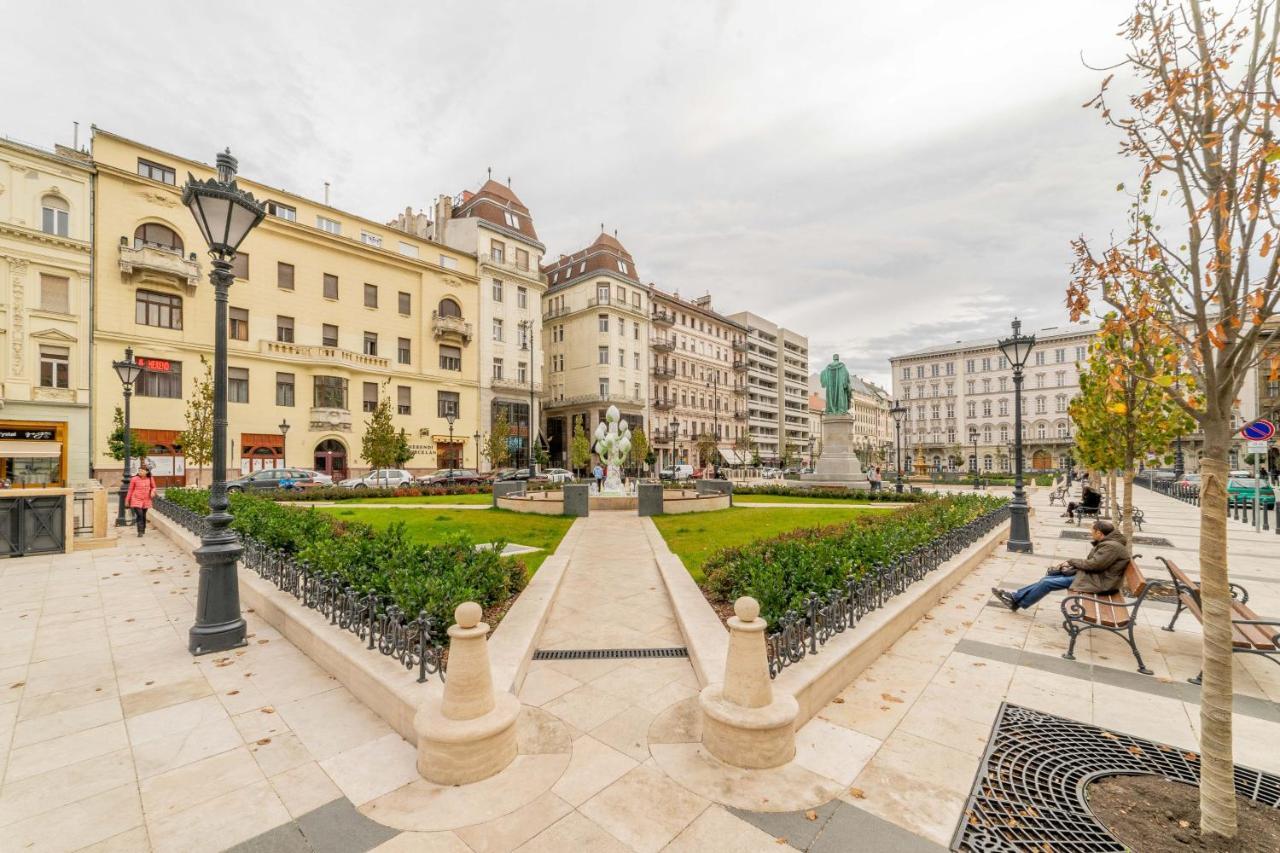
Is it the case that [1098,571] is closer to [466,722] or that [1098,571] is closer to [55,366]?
[466,722]

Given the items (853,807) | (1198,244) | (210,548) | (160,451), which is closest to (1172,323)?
(1198,244)

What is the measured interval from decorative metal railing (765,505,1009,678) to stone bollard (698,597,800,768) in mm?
699

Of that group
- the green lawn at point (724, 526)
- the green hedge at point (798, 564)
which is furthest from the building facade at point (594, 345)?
the green hedge at point (798, 564)

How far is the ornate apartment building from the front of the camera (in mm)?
63406

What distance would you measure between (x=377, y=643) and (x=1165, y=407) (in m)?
14.7

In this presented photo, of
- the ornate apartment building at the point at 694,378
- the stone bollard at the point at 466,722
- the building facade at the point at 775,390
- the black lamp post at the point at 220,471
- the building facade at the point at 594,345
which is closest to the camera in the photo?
the stone bollard at the point at 466,722

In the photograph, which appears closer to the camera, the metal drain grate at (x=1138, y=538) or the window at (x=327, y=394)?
the metal drain grate at (x=1138, y=538)

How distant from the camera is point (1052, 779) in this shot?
3.68 metres

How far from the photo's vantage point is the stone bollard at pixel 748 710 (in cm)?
379

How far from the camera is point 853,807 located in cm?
342

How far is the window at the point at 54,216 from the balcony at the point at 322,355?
10.5 m

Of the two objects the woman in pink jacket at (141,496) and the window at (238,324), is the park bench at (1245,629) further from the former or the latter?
the window at (238,324)

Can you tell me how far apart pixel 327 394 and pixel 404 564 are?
37.4 metres

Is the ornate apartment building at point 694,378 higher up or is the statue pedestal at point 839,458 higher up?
the ornate apartment building at point 694,378
